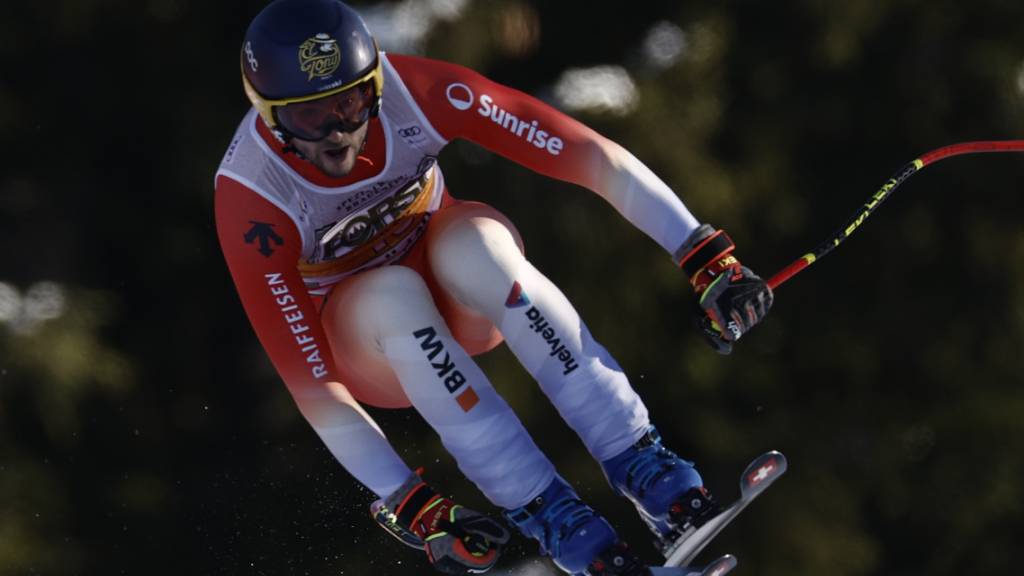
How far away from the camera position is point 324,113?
523 centimetres

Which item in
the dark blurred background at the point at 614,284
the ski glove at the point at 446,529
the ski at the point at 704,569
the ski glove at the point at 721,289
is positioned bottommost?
the dark blurred background at the point at 614,284

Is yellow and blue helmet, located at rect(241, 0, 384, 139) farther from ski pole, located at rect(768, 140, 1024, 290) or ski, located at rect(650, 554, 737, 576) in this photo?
ski, located at rect(650, 554, 737, 576)

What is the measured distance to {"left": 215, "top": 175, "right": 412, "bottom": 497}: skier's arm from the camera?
5.25 meters

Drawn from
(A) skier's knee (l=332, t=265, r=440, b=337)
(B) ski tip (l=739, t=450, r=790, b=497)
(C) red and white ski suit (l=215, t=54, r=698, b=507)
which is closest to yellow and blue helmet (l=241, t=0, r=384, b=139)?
(C) red and white ski suit (l=215, t=54, r=698, b=507)

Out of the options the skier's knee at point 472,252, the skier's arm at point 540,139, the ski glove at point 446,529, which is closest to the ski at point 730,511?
the ski glove at point 446,529

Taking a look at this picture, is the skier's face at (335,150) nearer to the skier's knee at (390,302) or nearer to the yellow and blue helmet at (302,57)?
the yellow and blue helmet at (302,57)

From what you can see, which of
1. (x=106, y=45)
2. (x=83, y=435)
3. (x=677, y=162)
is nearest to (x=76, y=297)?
(x=83, y=435)

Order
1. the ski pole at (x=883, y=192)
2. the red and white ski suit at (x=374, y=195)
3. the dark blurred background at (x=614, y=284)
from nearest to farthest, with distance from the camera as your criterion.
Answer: the red and white ski suit at (x=374, y=195) < the ski pole at (x=883, y=192) < the dark blurred background at (x=614, y=284)

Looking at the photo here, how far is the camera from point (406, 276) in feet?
17.7

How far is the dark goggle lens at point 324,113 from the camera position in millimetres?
5211

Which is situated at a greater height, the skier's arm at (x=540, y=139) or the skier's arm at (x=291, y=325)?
the skier's arm at (x=540, y=139)

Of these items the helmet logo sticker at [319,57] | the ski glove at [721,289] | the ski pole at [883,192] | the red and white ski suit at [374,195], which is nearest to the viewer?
the helmet logo sticker at [319,57]

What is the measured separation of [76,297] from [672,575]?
16.8ft

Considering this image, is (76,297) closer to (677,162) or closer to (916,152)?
(677,162)
